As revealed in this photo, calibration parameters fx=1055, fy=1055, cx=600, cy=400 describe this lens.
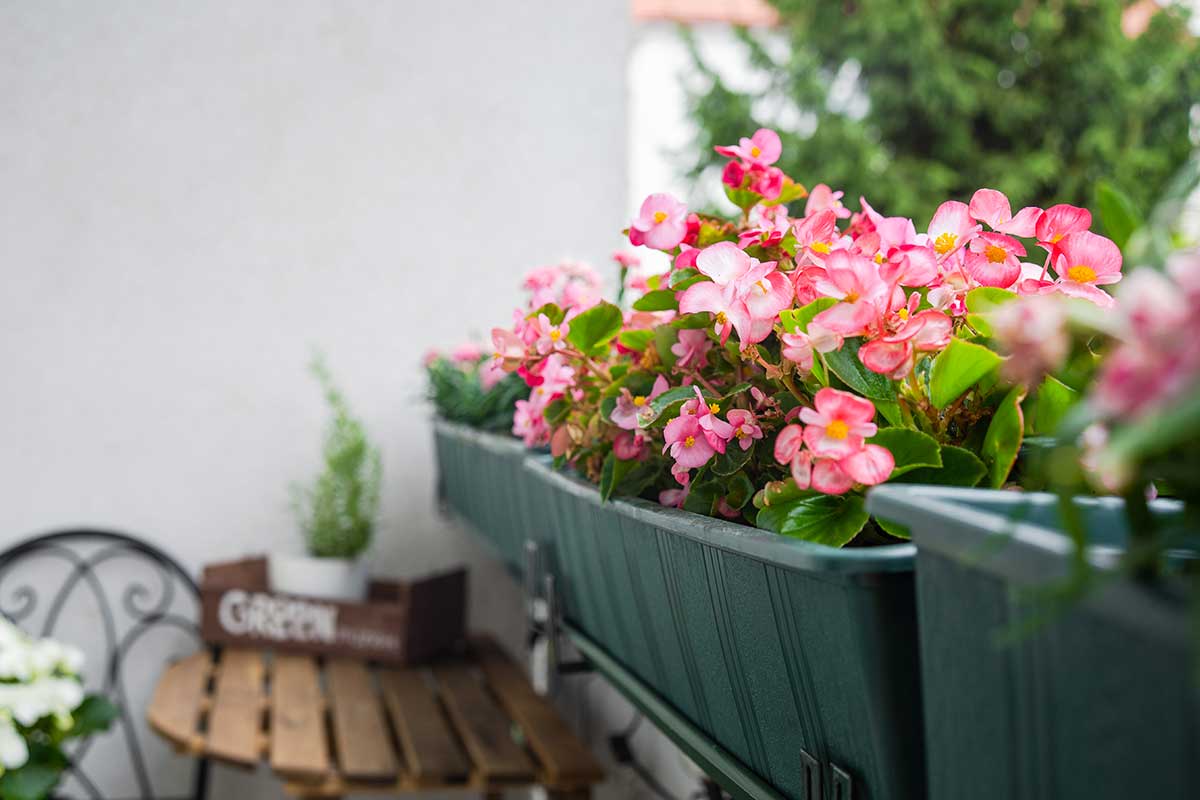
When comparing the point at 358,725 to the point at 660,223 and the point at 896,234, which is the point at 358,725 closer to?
the point at 660,223

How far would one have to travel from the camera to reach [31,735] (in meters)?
1.81

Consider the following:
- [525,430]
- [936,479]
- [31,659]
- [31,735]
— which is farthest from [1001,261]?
[31,735]

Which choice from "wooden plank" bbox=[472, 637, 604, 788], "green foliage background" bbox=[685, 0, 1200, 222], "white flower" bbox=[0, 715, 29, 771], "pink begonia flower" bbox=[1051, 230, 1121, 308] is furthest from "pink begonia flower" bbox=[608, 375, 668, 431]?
"green foliage background" bbox=[685, 0, 1200, 222]

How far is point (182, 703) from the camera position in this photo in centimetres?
184

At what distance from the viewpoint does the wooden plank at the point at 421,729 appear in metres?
1.50

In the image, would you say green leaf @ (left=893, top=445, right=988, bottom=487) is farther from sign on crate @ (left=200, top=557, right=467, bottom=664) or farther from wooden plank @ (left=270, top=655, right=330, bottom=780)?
sign on crate @ (left=200, top=557, right=467, bottom=664)

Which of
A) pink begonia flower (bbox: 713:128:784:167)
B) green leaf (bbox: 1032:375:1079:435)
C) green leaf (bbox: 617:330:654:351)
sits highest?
pink begonia flower (bbox: 713:128:784:167)

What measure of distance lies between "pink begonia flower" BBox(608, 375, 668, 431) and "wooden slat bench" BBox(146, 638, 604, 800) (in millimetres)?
910

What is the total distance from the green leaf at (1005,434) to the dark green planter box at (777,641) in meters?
0.10

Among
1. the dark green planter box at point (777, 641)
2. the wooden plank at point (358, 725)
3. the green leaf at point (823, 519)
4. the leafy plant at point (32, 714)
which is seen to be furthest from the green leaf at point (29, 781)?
the green leaf at point (823, 519)

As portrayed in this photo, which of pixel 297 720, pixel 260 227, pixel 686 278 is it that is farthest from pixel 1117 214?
pixel 260 227

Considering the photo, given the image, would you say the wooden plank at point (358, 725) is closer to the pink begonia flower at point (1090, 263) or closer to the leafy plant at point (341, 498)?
the leafy plant at point (341, 498)

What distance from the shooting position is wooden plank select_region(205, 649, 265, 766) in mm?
1590

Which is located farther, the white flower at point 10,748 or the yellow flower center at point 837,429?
the white flower at point 10,748
